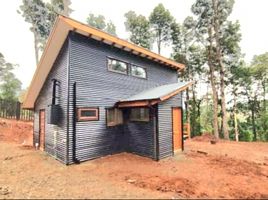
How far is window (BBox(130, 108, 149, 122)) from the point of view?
8.72 metres

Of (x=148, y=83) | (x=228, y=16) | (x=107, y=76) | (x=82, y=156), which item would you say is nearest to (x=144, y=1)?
(x=228, y=16)

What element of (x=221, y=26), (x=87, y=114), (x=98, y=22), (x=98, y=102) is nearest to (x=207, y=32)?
(x=221, y=26)

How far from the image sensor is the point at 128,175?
6.32 meters

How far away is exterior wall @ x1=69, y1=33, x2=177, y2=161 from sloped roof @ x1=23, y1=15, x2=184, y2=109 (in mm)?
362

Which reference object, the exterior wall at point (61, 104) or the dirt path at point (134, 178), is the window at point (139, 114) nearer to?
the dirt path at point (134, 178)

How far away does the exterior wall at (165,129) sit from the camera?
8.52 meters

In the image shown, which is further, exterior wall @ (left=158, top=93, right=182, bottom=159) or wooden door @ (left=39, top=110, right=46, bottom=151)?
wooden door @ (left=39, top=110, right=46, bottom=151)

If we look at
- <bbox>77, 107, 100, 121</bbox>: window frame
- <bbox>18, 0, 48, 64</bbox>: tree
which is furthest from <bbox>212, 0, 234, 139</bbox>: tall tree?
<bbox>18, 0, 48, 64</bbox>: tree

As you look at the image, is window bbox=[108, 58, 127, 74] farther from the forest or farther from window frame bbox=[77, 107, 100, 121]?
the forest

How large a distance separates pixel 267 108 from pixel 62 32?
74.9 ft

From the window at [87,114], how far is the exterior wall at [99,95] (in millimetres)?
163

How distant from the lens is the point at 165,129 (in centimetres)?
888

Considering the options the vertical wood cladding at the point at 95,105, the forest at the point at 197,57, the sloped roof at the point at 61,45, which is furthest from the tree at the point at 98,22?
the vertical wood cladding at the point at 95,105

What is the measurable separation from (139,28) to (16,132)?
1553 centimetres
